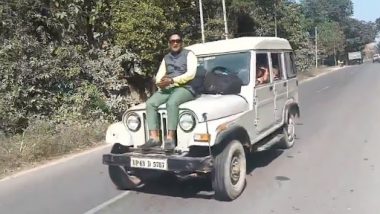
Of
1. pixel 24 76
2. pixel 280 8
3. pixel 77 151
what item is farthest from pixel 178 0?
pixel 280 8

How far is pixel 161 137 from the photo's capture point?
6.31m

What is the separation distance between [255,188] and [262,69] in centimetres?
203

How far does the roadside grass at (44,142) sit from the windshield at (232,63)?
→ 12.2 ft

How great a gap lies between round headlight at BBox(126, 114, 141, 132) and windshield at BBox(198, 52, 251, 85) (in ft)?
5.21

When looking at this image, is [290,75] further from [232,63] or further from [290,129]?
[232,63]

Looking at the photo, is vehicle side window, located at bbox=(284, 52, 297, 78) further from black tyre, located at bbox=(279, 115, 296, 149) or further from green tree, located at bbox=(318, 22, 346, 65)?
green tree, located at bbox=(318, 22, 346, 65)

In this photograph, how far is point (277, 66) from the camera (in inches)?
339

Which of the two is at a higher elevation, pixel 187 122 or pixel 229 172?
pixel 187 122

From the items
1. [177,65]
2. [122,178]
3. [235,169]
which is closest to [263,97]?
[177,65]

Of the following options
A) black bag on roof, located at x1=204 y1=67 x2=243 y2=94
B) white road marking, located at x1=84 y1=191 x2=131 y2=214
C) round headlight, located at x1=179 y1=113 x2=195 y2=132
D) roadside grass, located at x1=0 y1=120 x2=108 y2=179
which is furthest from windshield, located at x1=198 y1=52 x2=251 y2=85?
roadside grass, located at x1=0 y1=120 x2=108 y2=179

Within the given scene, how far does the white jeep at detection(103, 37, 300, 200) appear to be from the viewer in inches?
232

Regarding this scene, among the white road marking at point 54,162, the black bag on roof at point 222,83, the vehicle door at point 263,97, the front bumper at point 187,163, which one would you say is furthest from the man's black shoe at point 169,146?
the white road marking at point 54,162

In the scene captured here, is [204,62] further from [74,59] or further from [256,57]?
[74,59]

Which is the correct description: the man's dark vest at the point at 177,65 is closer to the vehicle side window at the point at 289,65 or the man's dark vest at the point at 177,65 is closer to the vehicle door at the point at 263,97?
the vehicle door at the point at 263,97
